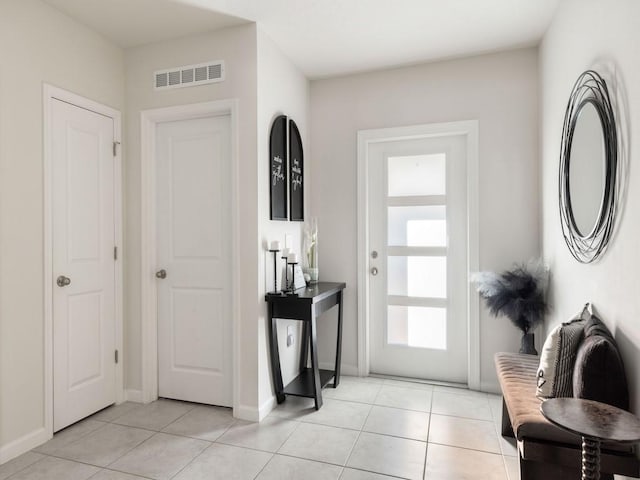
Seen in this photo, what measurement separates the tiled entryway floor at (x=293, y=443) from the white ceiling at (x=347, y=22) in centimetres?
264

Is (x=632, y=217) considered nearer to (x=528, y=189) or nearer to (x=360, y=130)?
(x=528, y=189)

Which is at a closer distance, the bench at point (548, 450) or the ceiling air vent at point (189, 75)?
the bench at point (548, 450)

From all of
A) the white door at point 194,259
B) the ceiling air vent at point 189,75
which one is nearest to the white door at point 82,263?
the white door at point 194,259

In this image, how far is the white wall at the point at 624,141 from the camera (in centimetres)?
148

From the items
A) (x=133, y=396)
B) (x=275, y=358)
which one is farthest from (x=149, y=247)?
(x=275, y=358)

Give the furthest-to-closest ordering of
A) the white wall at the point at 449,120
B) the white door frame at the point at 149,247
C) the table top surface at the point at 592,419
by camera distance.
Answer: the white wall at the point at 449,120 < the white door frame at the point at 149,247 < the table top surface at the point at 592,419

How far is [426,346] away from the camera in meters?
3.34

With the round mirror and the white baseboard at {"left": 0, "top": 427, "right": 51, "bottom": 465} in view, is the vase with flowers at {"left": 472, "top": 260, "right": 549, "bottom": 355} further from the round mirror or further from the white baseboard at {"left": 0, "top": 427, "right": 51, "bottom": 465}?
the white baseboard at {"left": 0, "top": 427, "right": 51, "bottom": 465}

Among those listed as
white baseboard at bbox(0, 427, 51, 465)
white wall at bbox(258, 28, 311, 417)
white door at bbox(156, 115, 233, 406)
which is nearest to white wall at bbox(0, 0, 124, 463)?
white baseboard at bbox(0, 427, 51, 465)

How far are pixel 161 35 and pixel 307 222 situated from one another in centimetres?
178

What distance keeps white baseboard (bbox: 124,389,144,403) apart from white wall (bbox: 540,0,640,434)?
9.67 feet

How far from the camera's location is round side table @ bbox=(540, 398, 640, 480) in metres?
1.17

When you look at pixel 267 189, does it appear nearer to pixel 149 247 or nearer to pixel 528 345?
pixel 149 247

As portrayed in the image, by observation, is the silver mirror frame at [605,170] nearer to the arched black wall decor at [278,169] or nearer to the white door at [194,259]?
the arched black wall decor at [278,169]
